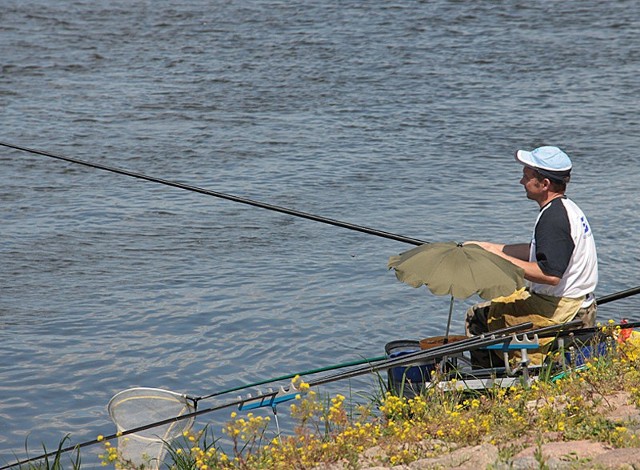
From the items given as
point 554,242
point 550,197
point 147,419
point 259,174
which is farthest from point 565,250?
point 259,174

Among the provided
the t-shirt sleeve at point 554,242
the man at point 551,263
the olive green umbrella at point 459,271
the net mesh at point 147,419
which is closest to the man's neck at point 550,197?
the man at point 551,263

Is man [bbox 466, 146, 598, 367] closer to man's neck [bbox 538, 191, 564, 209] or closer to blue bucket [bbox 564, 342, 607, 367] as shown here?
man's neck [bbox 538, 191, 564, 209]

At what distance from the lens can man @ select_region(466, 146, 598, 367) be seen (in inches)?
220

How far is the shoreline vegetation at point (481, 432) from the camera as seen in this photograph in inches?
180

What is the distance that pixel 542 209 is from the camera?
5785 mm

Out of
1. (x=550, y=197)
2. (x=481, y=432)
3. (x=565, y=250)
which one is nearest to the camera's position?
(x=481, y=432)

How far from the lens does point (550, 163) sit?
18.9 feet

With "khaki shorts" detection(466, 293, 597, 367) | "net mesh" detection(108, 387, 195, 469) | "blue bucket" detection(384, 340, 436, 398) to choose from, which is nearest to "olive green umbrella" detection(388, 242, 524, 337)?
"blue bucket" detection(384, 340, 436, 398)

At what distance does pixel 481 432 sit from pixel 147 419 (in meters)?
1.68

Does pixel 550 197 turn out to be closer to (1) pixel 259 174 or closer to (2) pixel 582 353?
(2) pixel 582 353

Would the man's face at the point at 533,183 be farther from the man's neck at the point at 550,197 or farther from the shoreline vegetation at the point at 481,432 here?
the shoreline vegetation at the point at 481,432

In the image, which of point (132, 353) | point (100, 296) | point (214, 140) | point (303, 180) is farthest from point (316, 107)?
point (132, 353)

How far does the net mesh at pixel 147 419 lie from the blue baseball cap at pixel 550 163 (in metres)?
2.05

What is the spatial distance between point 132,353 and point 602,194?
5.23 metres
